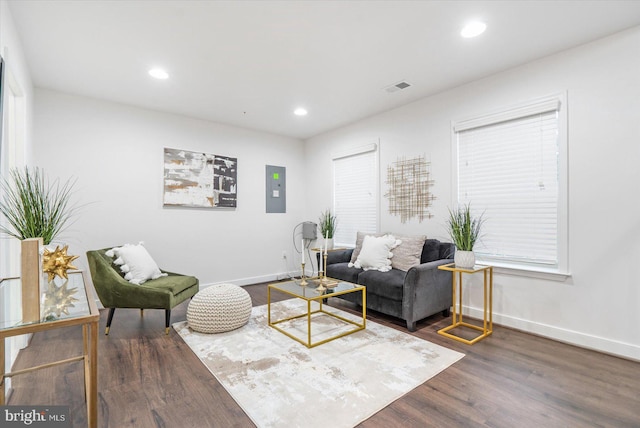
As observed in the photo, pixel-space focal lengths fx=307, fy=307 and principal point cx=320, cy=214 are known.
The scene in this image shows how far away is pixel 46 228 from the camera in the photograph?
1.70 m

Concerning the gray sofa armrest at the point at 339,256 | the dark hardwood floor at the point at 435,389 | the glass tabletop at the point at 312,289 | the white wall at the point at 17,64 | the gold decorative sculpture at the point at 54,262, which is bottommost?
the dark hardwood floor at the point at 435,389

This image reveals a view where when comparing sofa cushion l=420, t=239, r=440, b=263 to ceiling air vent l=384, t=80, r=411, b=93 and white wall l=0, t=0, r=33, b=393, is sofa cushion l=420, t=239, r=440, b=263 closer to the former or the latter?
ceiling air vent l=384, t=80, r=411, b=93

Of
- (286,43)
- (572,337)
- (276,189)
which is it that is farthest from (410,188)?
(276,189)

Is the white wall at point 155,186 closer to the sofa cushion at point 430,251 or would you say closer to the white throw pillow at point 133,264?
the white throw pillow at point 133,264

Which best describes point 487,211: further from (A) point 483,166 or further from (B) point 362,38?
(B) point 362,38

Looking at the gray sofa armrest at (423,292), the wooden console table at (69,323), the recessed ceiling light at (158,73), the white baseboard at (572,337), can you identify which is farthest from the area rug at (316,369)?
the recessed ceiling light at (158,73)

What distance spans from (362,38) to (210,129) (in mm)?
2943

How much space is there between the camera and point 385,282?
3.15m

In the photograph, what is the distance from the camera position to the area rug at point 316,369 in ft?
5.82

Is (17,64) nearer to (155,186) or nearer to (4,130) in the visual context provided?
(4,130)

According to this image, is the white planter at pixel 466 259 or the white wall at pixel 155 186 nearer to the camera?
the white planter at pixel 466 259

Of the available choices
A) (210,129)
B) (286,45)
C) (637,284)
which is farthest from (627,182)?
(210,129)

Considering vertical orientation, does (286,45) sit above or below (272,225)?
above

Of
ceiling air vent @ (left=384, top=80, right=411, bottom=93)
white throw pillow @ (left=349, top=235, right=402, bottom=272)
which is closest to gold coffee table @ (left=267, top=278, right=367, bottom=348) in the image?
white throw pillow @ (left=349, top=235, right=402, bottom=272)
